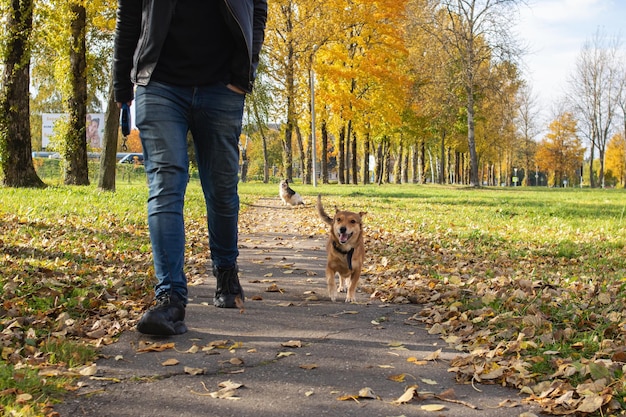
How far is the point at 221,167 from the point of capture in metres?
4.30

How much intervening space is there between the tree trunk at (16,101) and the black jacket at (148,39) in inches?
562

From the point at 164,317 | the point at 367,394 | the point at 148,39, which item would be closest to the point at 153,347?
the point at 164,317

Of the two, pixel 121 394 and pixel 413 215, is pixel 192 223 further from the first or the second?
pixel 121 394

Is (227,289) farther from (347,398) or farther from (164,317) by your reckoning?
(347,398)

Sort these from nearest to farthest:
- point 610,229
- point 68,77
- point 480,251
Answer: point 480,251
point 610,229
point 68,77

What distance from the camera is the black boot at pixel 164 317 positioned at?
12.2ft

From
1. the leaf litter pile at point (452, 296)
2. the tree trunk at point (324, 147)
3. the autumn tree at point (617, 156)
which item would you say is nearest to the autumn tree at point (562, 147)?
the autumn tree at point (617, 156)

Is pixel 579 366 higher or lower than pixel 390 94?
lower

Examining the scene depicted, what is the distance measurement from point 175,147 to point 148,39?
0.68m

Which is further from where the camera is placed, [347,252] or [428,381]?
[347,252]

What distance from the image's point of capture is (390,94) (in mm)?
Answer: 35188

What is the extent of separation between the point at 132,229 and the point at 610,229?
328 inches

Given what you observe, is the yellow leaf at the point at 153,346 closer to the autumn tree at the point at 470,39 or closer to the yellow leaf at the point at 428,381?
the yellow leaf at the point at 428,381

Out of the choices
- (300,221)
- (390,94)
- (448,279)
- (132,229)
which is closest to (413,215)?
(300,221)
